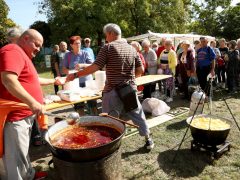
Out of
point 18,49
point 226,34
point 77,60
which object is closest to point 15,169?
point 18,49

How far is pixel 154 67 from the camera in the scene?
26.6 feet

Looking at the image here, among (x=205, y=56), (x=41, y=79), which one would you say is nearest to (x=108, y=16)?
(x=205, y=56)

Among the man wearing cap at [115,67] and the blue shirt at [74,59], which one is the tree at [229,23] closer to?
the blue shirt at [74,59]

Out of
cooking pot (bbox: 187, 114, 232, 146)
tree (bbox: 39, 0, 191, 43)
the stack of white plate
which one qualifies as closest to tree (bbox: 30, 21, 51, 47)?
tree (bbox: 39, 0, 191, 43)

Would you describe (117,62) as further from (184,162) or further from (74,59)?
(74,59)

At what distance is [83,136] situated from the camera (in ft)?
9.67

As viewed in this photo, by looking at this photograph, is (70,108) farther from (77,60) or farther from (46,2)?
(46,2)

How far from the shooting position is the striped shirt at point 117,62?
148 inches

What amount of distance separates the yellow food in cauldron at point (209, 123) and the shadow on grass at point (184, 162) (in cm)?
51

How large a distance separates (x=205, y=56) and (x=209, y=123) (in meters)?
3.66

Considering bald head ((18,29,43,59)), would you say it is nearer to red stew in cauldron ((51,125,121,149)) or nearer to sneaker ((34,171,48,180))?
red stew in cauldron ((51,125,121,149))

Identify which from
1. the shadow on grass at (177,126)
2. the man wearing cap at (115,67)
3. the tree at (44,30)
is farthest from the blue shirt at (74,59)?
the tree at (44,30)

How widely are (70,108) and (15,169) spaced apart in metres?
4.98

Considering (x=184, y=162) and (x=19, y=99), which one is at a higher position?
(x=19, y=99)
